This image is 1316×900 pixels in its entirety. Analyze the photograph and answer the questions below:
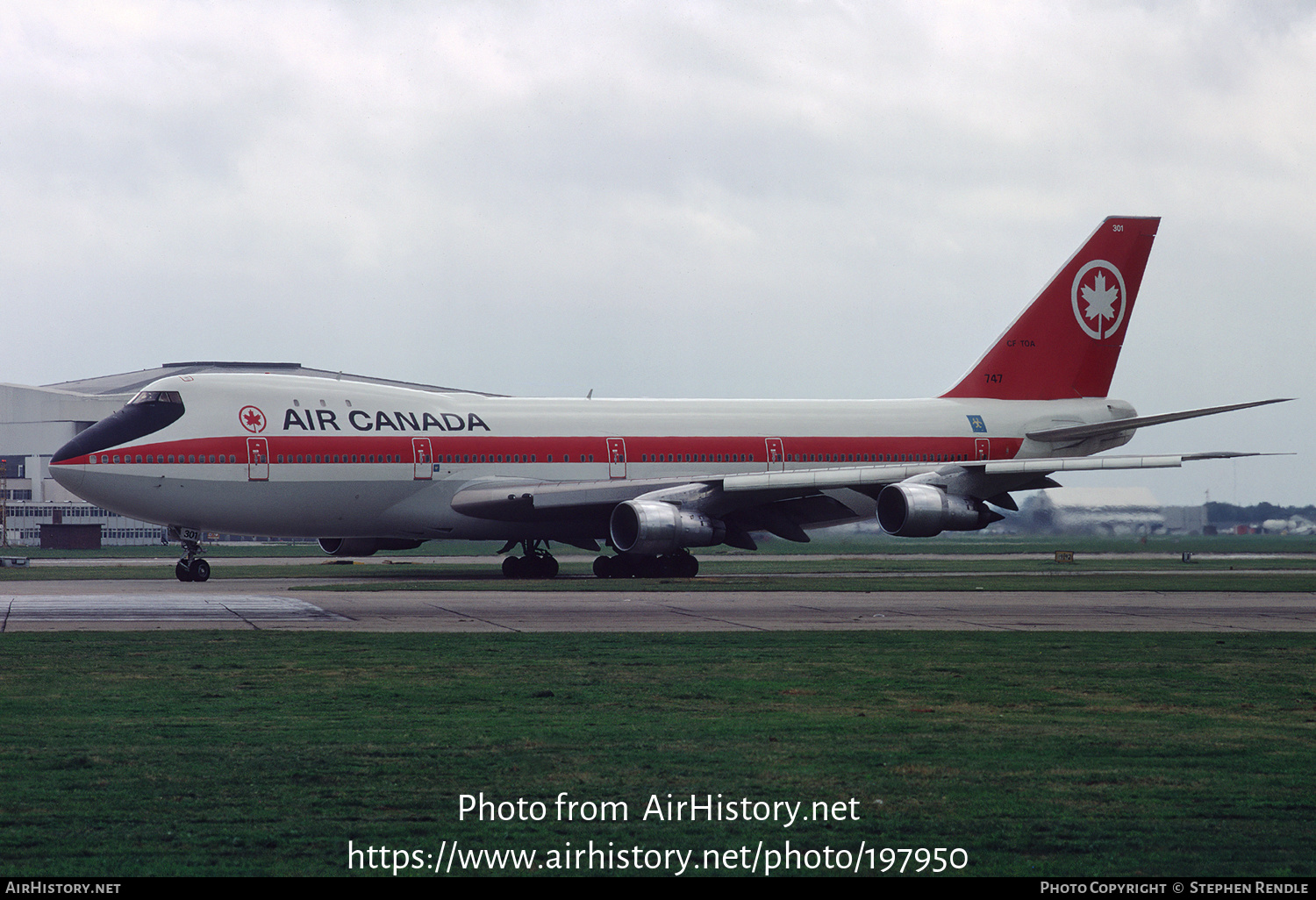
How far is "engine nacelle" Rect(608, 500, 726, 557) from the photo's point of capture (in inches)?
1368

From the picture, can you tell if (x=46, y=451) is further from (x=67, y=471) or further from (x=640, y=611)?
(x=640, y=611)

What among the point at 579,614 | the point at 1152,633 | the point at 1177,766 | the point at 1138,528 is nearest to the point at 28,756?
the point at 1177,766

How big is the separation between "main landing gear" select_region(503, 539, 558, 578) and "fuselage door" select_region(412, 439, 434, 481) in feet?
13.0

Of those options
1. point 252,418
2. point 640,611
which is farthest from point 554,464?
point 640,611

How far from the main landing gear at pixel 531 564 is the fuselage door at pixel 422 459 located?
397cm

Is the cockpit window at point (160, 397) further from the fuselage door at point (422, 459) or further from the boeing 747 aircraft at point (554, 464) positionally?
the fuselage door at point (422, 459)

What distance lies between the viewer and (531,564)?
134 ft

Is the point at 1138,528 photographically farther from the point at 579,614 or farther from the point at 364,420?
the point at 579,614

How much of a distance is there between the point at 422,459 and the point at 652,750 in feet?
89.5

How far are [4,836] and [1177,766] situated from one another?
26.5 feet

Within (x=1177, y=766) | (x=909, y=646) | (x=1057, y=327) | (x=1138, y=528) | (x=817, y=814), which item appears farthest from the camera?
(x=1138, y=528)

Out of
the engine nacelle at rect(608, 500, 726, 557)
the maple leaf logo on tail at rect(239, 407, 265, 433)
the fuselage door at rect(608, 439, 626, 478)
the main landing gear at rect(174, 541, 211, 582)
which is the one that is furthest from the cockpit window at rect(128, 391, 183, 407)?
the fuselage door at rect(608, 439, 626, 478)
